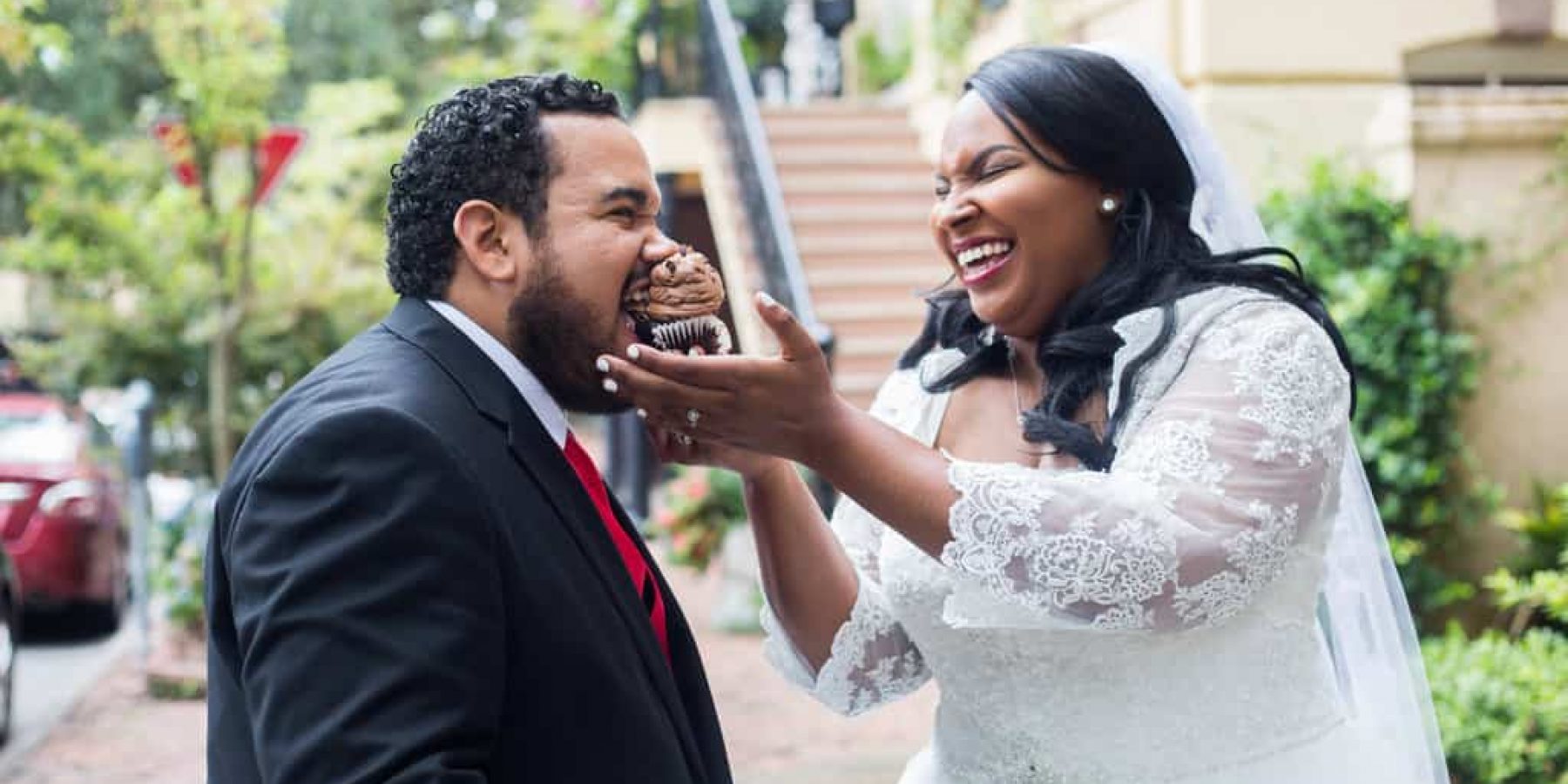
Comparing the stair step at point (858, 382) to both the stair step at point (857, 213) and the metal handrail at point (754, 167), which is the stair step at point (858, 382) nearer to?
the metal handrail at point (754, 167)

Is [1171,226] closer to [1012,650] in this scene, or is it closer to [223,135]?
[1012,650]

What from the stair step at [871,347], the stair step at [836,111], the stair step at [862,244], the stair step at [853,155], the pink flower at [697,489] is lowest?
the pink flower at [697,489]

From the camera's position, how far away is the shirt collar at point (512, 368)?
231 cm

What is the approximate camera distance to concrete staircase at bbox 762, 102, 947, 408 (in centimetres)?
1136

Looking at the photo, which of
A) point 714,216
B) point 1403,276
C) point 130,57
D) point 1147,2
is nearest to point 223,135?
point 714,216

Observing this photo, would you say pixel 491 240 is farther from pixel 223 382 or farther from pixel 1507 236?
pixel 223 382

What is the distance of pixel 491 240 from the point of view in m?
2.31

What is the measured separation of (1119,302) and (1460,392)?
5.04m

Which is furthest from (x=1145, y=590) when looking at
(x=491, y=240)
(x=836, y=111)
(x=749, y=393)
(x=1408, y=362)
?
(x=836, y=111)

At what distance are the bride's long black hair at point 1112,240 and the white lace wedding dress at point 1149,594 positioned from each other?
0.18 feet

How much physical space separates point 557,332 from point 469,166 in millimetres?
246

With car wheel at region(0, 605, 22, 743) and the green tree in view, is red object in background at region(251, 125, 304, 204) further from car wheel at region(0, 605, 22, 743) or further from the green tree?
car wheel at region(0, 605, 22, 743)

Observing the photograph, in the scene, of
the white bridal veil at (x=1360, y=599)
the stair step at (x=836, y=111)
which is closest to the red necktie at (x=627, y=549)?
the white bridal veil at (x=1360, y=599)

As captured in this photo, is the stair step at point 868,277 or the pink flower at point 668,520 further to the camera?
the stair step at point 868,277
